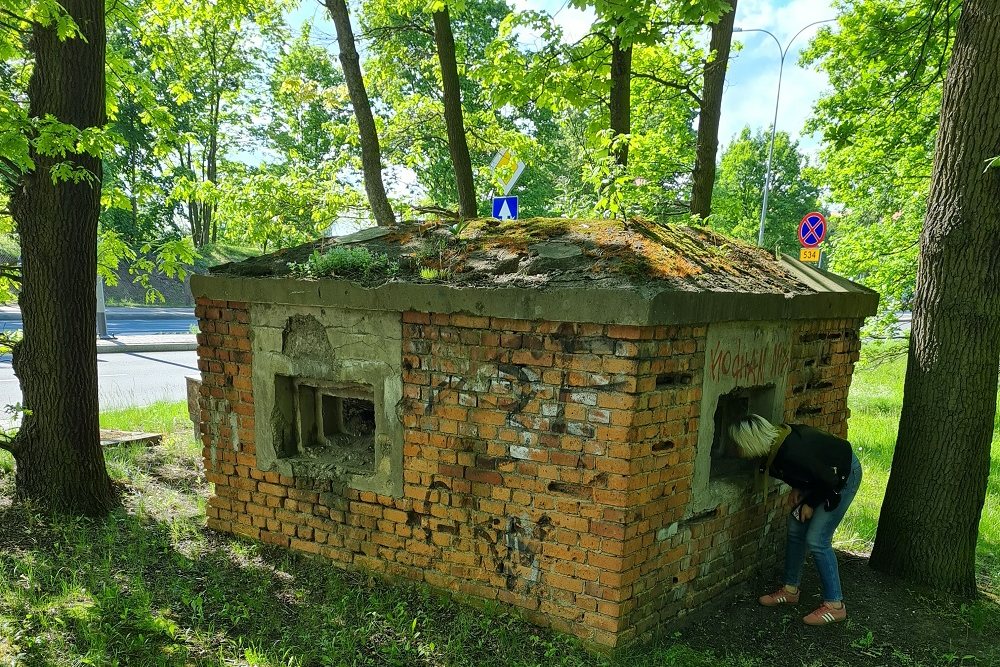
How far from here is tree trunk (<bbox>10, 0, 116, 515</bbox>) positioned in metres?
5.14

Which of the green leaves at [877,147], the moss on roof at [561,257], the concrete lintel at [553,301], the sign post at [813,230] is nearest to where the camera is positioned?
the concrete lintel at [553,301]

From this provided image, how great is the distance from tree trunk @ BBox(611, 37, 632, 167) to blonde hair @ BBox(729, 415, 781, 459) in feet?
15.7

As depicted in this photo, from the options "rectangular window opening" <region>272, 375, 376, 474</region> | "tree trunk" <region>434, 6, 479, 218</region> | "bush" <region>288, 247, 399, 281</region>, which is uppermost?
"tree trunk" <region>434, 6, 479, 218</region>

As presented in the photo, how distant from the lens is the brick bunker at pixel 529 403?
349cm

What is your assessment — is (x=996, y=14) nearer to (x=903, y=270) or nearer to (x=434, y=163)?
(x=903, y=270)

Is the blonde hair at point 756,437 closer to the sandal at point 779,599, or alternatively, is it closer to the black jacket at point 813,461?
the black jacket at point 813,461

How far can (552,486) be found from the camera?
3.64 metres

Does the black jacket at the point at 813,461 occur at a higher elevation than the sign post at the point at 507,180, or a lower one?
lower

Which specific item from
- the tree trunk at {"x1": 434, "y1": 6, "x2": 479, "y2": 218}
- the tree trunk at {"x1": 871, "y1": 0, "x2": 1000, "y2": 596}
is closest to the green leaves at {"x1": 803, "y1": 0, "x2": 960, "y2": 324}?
the tree trunk at {"x1": 871, "y1": 0, "x2": 1000, "y2": 596}

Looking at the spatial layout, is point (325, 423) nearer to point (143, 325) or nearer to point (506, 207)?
point (506, 207)

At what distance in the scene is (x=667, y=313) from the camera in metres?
3.29

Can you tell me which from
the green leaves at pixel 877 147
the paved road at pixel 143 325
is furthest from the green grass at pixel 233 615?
the paved road at pixel 143 325

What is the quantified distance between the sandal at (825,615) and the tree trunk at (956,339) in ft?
3.06

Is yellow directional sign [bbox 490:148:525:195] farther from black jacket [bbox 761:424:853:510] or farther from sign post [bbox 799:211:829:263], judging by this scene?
sign post [bbox 799:211:829:263]
